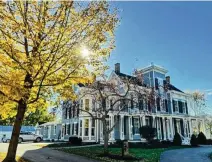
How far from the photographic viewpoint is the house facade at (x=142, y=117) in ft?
98.9

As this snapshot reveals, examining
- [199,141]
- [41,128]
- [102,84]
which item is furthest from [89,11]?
[41,128]

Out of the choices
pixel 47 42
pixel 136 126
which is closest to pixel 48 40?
pixel 47 42

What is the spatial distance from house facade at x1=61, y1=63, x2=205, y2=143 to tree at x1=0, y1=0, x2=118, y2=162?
16.4 metres

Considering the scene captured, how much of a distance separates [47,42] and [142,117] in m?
25.7

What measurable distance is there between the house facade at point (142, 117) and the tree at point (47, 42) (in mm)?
16367

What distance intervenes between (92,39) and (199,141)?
30946mm

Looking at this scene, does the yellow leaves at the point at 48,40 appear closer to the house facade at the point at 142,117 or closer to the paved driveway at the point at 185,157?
the paved driveway at the point at 185,157

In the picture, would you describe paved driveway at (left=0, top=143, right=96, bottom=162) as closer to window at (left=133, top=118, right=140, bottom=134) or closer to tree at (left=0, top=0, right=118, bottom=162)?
tree at (left=0, top=0, right=118, bottom=162)

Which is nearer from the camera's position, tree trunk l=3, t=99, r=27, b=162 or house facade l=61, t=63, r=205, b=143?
tree trunk l=3, t=99, r=27, b=162

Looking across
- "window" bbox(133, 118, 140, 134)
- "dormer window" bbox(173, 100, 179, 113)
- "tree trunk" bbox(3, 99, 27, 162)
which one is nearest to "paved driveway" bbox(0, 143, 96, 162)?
"tree trunk" bbox(3, 99, 27, 162)

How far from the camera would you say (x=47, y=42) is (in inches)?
375

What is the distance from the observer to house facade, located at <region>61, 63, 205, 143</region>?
30156 mm

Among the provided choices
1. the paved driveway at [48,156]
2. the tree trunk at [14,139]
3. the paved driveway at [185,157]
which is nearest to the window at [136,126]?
the paved driveway at [185,157]

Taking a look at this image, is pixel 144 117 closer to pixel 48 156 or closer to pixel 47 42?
pixel 48 156
